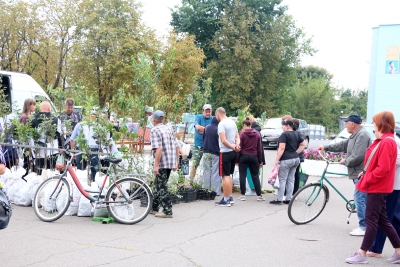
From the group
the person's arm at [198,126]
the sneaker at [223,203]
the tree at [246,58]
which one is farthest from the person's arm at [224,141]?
the tree at [246,58]

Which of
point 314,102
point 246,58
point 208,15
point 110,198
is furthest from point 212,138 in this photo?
point 314,102

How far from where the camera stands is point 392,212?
20.4 ft

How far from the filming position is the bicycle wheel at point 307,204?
8195 mm

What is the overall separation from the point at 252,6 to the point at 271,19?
78.0 inches

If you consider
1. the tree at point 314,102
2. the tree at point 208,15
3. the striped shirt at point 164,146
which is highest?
the tree at point 208,15

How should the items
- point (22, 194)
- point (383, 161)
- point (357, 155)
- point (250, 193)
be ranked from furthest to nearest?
point (250, 193)
point (22, 194)
point (357, 155)
point (383, 161)

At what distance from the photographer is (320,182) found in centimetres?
829

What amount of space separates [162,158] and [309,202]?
253 centimetres

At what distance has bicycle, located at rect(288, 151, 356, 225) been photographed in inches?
322

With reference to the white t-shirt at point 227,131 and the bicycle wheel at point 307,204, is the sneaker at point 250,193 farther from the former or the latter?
the bicycle wheel at point 307,204

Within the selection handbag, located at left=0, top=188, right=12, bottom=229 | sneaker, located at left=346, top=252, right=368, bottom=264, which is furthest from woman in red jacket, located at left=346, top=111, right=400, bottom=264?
handbag, located at left=0, top=188, right=12, bottom=229

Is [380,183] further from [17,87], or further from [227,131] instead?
[17,87]

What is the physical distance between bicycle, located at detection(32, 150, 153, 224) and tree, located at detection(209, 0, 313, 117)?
33277 millimetres

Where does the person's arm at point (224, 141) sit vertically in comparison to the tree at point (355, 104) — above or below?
below
